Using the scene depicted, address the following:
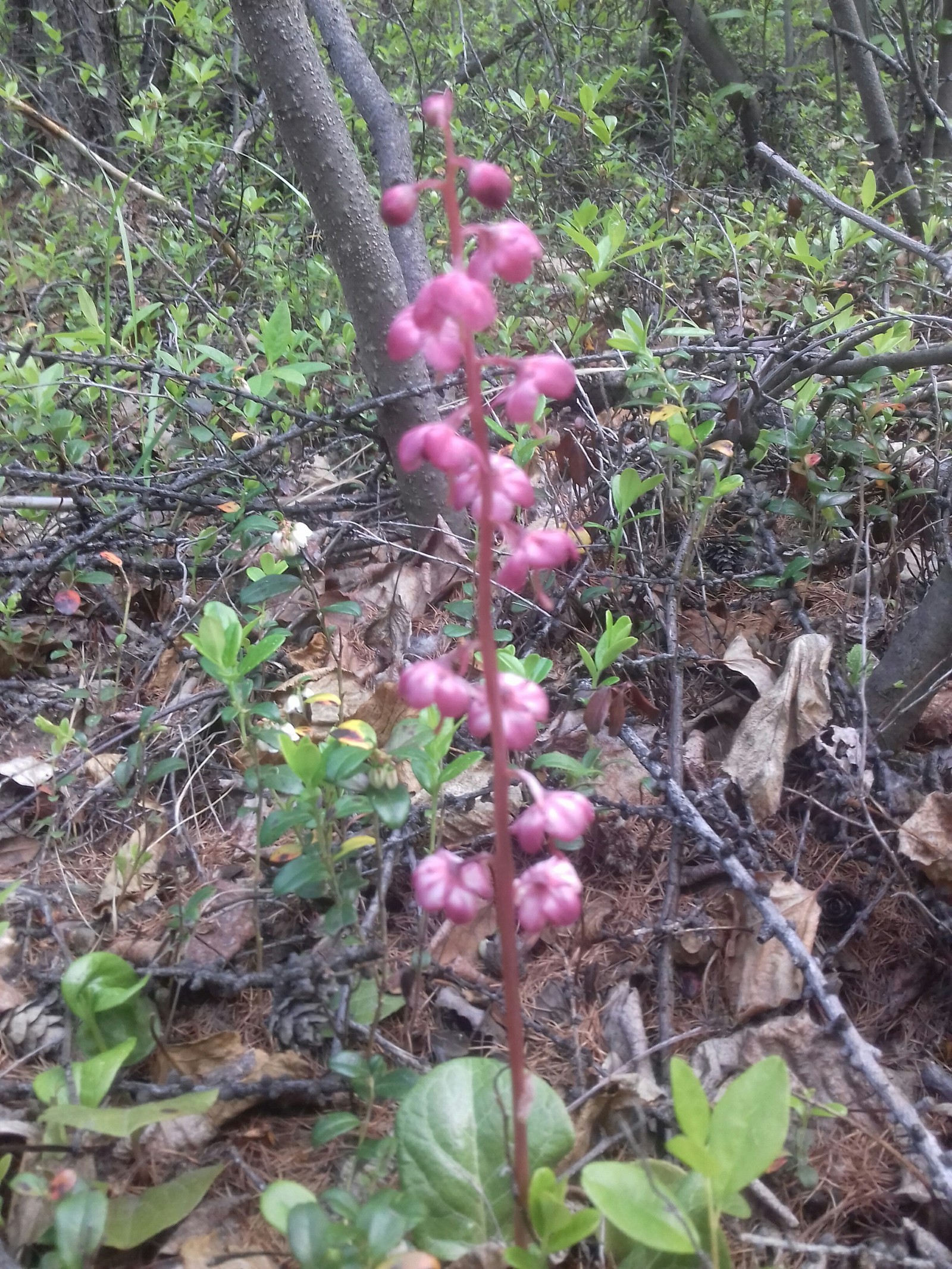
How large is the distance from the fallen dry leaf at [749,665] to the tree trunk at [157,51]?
21.4 ft

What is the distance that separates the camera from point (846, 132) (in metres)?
6.65

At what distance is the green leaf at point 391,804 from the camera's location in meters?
1.59

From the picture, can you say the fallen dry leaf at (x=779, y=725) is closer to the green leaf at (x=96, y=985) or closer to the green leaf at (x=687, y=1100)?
the green leaf at (x=687, y=1100)

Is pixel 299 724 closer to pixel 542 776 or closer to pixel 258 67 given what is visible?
pixel 542 776

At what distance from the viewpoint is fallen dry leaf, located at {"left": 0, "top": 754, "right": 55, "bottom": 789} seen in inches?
95.0

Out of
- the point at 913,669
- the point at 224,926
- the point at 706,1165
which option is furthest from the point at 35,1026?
the point at 913,669

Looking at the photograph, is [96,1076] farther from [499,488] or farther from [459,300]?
[459,300]

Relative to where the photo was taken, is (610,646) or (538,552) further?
(610,646)

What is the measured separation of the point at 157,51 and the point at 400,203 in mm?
7294

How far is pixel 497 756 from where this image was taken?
1.21 m

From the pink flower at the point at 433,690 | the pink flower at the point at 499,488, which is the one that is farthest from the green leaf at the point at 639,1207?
the pink flower at the point at 499,488

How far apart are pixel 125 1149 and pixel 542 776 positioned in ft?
4.01

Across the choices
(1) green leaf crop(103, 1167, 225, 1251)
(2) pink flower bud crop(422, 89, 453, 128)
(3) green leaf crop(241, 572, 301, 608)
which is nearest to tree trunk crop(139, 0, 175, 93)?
(3) green leaf crop(241, 572, 301, 608)

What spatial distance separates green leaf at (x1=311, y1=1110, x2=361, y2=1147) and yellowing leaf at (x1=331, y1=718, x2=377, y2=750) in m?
0.63
